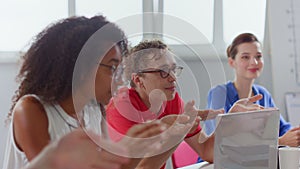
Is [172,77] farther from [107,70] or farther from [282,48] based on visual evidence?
[282,48]

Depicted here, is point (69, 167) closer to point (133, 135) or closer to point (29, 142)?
point (133, 135)

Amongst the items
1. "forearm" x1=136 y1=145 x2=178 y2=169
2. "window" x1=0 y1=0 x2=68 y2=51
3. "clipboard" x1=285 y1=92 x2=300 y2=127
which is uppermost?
"window" x1=0 y1=0 x2=68 y2=51

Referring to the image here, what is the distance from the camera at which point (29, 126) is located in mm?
1176

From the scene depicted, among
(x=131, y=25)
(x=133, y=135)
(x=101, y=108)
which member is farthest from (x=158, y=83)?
(x=133, y=135)

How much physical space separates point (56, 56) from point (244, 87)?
1.74m

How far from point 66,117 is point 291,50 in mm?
2449

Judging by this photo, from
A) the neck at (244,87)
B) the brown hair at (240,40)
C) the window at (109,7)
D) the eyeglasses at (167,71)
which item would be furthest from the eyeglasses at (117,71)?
the brown hair at (240,40)

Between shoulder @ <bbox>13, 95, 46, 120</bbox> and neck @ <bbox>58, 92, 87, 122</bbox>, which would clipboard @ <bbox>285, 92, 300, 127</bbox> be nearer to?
neck @ <bbox>58, 92, 87, 122</bbox>

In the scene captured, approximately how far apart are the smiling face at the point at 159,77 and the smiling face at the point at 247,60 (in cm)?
117

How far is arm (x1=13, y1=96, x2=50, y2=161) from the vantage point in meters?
1.15

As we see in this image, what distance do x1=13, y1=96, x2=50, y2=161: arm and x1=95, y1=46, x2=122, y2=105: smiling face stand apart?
0.17m

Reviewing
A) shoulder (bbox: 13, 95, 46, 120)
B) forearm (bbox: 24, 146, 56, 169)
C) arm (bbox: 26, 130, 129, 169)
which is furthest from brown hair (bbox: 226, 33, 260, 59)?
forearm (bbox: 24, 146, 56, 169)

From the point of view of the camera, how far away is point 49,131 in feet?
3.96

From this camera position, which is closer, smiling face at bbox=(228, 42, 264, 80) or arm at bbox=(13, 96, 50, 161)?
arm at bbox=(13, 96, 50, 161)
